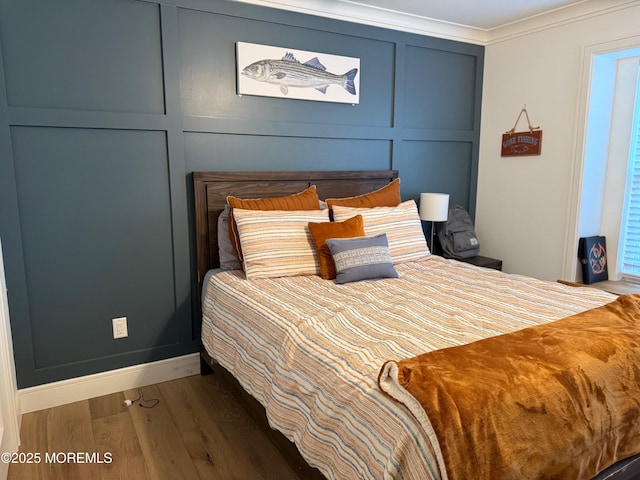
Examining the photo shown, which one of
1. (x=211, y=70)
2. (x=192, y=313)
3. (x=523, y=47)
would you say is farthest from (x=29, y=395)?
(x=523, y=47)

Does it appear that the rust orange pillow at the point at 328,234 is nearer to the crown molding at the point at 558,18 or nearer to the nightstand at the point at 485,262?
the nightstand at the point at 485,262

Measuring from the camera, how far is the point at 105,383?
2.67 metres

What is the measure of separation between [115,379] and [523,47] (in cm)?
366

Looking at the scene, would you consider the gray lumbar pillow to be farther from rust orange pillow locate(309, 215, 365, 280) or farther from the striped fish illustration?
the striped fish illustration

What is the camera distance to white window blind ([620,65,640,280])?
3188 millimetres

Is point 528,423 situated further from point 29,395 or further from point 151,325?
point 29,395

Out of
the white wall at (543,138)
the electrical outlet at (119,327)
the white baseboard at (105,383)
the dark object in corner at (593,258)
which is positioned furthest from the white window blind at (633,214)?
the electrical outlet at (119,327)

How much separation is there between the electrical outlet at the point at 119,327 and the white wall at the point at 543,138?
2913 mm

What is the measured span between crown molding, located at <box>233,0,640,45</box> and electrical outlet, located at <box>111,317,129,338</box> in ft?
6.66

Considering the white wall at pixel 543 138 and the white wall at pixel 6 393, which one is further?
the white wall at pixel 543 138

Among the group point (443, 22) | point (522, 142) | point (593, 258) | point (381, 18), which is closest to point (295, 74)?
point (381, 18)

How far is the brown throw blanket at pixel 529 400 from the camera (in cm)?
119

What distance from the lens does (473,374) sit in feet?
4.37

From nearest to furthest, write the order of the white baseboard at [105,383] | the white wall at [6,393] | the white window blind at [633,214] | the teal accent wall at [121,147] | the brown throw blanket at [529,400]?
the brown throw blanket at [529,400]
the white wall at [6,393]
the teal accent wall at [121,147]
the white baseboard at [105,383]
the white window blind at [633,214]
